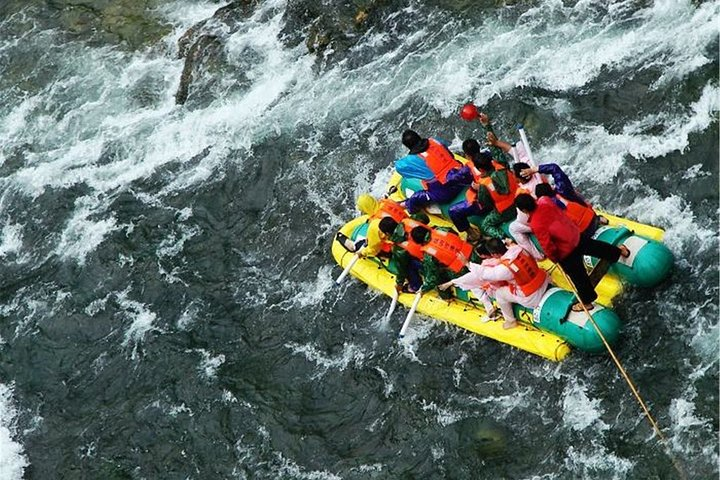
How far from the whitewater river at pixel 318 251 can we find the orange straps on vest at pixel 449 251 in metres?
0.91

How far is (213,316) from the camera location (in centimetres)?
1182

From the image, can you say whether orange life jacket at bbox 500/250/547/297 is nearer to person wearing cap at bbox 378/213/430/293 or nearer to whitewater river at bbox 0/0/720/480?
whitewater river at bbox 0/0/720/480

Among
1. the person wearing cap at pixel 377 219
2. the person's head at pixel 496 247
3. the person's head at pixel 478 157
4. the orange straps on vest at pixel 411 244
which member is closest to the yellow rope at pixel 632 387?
the person's head at pixel 496 247

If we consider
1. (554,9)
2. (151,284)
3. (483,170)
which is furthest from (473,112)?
(151,284)

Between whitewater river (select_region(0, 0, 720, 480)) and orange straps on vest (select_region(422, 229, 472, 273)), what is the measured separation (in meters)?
0.91

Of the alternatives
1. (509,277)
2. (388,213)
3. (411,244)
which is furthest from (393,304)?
(509,277)

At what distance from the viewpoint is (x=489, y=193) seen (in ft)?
32.0

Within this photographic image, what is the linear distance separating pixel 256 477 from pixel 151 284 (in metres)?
3.54

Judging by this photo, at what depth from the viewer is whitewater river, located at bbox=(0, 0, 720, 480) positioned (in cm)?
938

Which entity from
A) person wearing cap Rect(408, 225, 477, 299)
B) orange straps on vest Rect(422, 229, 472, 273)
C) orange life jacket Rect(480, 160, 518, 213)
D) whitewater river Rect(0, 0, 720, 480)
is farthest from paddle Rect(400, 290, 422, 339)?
orange life jacket Rect(480, 160, 518, 213)

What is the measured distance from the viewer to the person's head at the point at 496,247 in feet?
29.4

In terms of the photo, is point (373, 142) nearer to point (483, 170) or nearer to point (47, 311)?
point (483, 170)

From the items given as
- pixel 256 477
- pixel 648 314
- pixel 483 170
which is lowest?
pixel 256 477

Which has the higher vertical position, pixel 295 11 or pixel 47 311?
pixel 295 11
